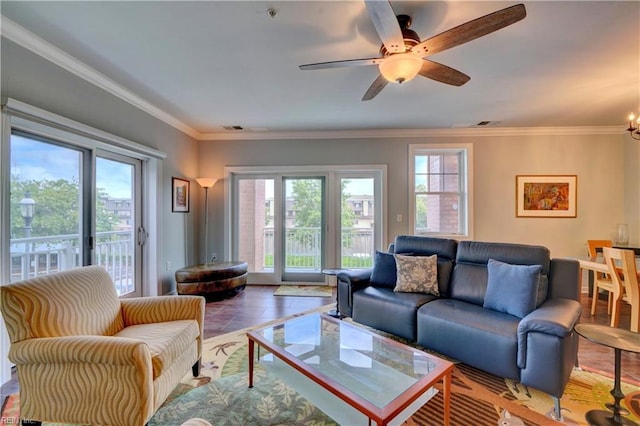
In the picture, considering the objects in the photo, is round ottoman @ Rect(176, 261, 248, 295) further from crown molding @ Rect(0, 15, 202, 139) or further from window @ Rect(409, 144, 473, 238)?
window @ Rect(409, 144, 473, 238)

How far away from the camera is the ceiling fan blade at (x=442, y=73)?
2020 mm

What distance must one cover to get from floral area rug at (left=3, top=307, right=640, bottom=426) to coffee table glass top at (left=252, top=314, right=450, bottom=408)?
29cm

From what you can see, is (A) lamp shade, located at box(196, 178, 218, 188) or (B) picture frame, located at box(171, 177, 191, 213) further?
(A) lamp shade, located at box(196, 178, 218, 188)

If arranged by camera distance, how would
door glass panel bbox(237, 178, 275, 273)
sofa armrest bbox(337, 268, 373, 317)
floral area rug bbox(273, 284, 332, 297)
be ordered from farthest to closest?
door glass panel bbox(237, 178, 275, 273) → floral area rug bbox(273, 284, 332, 297) → sofa armrest bbox(337, 268, 373, 317)

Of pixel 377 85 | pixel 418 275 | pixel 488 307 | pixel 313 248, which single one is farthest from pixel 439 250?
pixel 313 248

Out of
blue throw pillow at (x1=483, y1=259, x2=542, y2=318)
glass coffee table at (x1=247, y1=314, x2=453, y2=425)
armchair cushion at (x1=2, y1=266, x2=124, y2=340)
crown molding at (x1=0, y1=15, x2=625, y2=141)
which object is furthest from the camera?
crown molding at (x1=0, y1=15, x2=625, y2=141)

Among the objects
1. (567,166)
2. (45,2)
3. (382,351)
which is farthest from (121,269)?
(567,166)

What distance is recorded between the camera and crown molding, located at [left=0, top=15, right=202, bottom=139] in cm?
204

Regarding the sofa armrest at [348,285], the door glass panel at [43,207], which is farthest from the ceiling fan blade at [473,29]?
the door glass panel at [43,207]

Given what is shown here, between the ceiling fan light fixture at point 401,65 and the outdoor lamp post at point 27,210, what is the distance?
299 centimetres

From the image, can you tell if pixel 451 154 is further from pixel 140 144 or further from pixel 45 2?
pixel 45 2

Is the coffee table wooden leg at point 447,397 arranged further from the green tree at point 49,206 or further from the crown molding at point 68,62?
the crown molding at point 68,62

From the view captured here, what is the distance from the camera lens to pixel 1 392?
1.93 meters

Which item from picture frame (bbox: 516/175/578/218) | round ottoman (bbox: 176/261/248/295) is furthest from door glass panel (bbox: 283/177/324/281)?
picture frame (bbox: 516/175/578/218)
